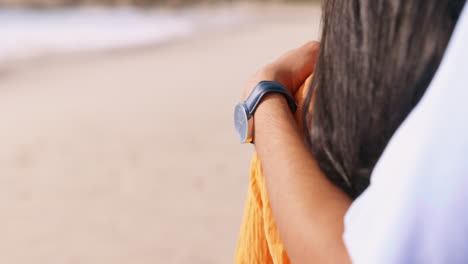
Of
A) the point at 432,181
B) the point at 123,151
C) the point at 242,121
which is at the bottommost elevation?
the point at 123,151

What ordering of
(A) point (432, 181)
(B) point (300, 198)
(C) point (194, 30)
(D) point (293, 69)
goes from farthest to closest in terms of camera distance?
(C) point (194, 30) → (D) point (293, 69) → (B) point (300, 198) → (A) point (432, 181)

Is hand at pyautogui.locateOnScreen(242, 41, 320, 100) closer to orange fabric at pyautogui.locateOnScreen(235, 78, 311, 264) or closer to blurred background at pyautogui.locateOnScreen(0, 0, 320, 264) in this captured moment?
orange fabric at pyautogui.locateOnScreen(235, 78, 311, 264)

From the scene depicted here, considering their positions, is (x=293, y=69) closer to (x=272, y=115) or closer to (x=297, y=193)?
(x=272, y=115)

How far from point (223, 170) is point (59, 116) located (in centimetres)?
216

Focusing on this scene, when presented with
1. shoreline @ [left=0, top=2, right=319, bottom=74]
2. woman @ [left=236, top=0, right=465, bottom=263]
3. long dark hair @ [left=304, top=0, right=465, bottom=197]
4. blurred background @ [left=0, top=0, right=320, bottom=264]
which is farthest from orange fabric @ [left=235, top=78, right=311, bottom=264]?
shoreline @ [left=0, top=2, right=319, bottom=74]

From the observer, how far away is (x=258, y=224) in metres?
0.88

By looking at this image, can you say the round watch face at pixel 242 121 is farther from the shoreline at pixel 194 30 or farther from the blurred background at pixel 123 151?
the shoreline at pixel 194 30

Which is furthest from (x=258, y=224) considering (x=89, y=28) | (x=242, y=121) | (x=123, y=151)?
(x=89, y=28)

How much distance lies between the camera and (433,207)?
47 centimetres

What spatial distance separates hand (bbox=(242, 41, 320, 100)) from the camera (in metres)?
0.92

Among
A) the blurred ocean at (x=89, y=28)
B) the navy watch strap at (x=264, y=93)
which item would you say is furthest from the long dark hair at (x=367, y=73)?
the blurred ocean at (x=89, y=28)

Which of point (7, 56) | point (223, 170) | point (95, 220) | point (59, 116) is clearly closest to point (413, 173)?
point (95, 220)

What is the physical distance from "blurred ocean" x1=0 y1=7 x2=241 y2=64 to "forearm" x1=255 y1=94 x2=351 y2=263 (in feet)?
27.4

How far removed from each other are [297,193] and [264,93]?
260 millimetres
